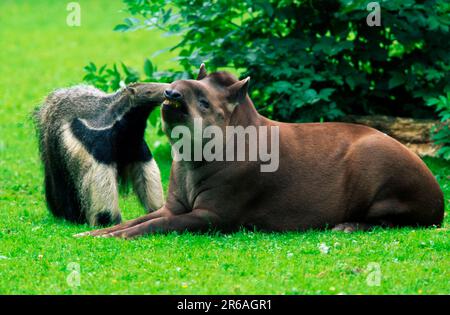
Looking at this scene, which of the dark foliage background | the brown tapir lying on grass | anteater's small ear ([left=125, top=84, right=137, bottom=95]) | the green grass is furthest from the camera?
the dark foliage background

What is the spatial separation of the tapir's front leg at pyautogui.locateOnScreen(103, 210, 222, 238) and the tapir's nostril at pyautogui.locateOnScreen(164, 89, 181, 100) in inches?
47.5

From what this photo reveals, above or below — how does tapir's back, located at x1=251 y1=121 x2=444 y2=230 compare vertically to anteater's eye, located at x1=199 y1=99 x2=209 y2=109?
below

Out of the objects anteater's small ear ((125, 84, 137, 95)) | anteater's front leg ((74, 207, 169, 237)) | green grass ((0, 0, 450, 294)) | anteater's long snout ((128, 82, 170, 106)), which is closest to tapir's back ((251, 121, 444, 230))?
green grass ((0, 0, 450, 294))

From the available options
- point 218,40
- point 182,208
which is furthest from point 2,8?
point 182,208

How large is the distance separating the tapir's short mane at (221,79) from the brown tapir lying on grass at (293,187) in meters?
0.01

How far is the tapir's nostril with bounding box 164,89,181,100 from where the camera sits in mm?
8094

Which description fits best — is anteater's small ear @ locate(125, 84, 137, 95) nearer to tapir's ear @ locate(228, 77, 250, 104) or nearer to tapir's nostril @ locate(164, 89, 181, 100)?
tapir's ear @ locate(228, 77, 250, 104)

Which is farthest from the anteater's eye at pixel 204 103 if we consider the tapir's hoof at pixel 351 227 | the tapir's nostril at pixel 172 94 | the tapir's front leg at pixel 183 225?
the tapir's hoof at pixel 351 227

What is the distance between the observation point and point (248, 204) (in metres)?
8.66

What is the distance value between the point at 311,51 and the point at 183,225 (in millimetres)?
4735

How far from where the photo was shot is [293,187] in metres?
8.78

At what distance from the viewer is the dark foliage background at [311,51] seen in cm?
1189

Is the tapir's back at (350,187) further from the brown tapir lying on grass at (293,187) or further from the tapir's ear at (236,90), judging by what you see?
the tapir's ear at (236,90)
